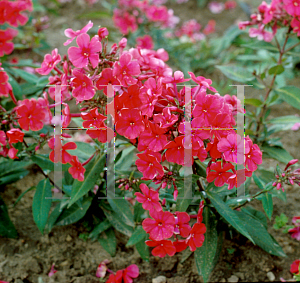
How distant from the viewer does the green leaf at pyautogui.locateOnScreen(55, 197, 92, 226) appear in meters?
1.99

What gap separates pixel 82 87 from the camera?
141cm

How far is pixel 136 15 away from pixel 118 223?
8.48 feet

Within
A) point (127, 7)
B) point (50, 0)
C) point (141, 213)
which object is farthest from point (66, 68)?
point (50, 0)

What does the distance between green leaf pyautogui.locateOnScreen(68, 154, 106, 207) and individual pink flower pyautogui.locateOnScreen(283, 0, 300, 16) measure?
140 cm

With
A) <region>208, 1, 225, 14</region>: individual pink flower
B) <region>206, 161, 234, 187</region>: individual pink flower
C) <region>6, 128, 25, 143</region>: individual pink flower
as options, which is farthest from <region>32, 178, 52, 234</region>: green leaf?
<region>208, 1, 225, 14</region>: individual pink flower

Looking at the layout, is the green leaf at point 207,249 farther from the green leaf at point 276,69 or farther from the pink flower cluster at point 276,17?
the pink flower cluster at point 276,17

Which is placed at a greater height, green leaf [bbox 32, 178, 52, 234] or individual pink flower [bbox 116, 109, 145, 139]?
individual pink flower [bbox 116, 109, 145, 139]

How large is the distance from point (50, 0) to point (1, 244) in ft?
13.0

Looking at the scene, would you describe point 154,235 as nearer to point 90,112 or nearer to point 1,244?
point 90,112

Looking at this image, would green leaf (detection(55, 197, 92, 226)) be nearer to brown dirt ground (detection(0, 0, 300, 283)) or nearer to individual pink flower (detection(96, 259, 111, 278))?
brown dirt ground (detection(0, 0, 300, 283))

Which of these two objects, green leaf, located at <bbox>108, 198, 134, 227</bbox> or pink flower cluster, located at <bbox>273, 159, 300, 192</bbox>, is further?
green leaf, located at <bbox>108, 198, 134, 227</bbox>

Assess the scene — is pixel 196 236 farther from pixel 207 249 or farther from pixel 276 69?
pixel 276 69

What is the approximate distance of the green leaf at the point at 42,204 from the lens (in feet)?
6.27

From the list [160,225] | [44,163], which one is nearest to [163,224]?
[160,225]
